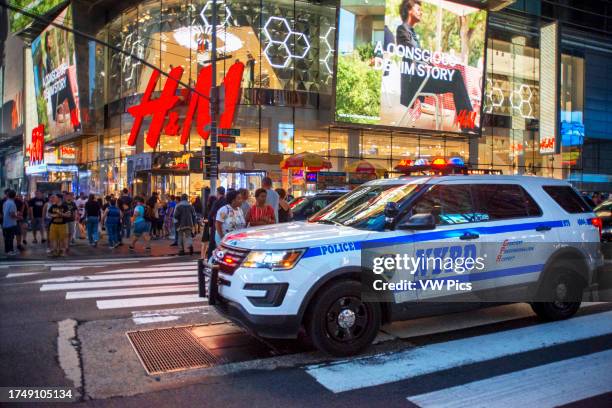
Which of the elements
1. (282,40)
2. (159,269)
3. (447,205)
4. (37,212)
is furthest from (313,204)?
(282,40)

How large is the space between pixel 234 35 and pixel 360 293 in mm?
27132

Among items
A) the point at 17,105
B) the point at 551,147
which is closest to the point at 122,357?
the point at 551,147

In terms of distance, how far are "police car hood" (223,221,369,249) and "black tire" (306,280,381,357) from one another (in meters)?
0.48

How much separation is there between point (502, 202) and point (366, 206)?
1728 millimetres

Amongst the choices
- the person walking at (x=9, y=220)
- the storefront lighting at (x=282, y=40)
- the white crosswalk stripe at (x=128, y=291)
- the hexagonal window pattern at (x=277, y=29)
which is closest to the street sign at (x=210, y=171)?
the person walking at (x=9, y=220)

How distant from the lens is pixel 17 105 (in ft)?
219

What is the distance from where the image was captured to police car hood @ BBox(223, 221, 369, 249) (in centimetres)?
520

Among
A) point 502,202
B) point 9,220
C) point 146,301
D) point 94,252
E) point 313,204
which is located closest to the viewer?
point 502,202

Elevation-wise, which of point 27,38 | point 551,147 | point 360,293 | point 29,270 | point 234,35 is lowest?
point 29,270

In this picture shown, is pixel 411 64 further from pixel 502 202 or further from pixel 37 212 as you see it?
pixel 502 202

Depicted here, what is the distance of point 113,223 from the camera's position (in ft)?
56.0

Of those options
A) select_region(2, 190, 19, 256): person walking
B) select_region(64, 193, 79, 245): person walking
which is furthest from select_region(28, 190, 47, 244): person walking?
select_region(2, 190, 19, 256): person walking

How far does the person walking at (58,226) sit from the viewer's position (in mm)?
14531

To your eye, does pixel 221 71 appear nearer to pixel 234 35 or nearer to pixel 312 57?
pixel 234 35
